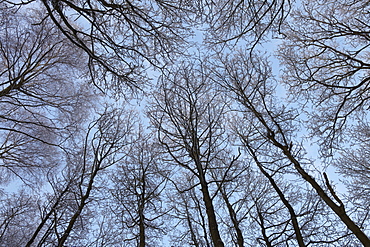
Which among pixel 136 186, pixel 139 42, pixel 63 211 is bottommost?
pixel 63 211

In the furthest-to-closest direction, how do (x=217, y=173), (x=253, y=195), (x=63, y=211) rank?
(x=217, y=173) → (x=253, y=195) → (x=63, y=211)

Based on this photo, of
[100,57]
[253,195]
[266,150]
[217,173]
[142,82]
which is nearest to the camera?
[100,57]

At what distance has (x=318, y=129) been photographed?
6199 mm

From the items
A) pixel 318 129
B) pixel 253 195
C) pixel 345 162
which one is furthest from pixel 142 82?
pixel 345 162

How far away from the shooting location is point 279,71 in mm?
6793

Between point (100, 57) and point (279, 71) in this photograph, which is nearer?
point (100, 57)

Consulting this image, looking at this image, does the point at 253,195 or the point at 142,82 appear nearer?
the point at 142,82

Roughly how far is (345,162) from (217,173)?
5.72 meters

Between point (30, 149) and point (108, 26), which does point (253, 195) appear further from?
point (30, 149)

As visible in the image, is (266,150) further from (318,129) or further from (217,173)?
(217,173)

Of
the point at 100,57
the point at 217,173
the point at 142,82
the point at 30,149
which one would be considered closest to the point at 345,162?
the point at 217,173

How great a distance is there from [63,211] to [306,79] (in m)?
7.35

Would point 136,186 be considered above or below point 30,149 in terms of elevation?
below

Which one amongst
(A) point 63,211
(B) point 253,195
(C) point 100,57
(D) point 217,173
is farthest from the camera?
(D) point 217,173
